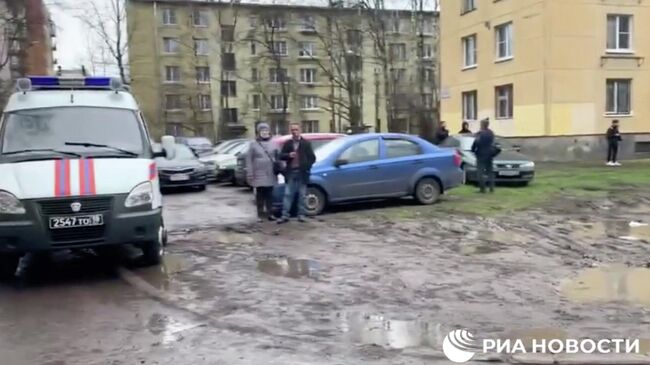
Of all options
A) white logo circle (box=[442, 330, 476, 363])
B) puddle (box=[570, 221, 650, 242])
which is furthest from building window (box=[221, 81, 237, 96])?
white logo circle (box=[442, 330, 476, 363])

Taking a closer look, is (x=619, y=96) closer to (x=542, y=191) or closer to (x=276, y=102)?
(x=542, y=191)

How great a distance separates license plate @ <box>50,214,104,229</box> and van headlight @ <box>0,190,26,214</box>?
360mm

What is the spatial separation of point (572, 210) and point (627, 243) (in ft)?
11.7

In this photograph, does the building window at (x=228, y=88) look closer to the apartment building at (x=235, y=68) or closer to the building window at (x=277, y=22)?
the apartment building at (x=235, y=68)

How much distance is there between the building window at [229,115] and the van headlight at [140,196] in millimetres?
52366

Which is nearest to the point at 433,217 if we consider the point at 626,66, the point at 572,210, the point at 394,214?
the point at 394,214

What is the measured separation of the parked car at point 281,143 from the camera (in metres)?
15.9

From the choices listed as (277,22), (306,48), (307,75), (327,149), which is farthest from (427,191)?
(307,75)

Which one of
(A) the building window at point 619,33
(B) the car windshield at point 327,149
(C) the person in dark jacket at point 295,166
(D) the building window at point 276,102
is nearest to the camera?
(C) the person in dark jacket at point 295,166

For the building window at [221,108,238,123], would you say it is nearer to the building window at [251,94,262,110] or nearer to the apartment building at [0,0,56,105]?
the building window at [251,94,262,110]

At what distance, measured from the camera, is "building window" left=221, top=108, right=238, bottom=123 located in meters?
59.7

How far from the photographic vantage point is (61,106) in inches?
337

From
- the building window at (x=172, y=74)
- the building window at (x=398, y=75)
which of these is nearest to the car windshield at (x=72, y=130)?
the building window at (x=398, y=75)

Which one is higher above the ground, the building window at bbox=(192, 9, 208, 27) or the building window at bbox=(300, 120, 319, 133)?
the building window at bbox=(192, 9, 208, 27)
